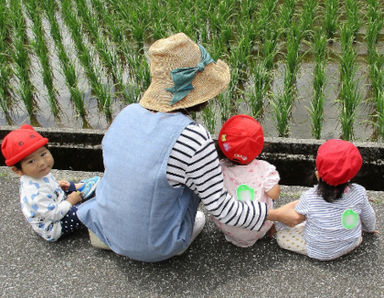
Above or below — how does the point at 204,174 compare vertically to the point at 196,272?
above

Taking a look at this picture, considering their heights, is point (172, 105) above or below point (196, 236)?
above

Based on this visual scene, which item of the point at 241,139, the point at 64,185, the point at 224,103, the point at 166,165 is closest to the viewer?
the point at 166,165

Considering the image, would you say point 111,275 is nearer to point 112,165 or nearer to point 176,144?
point 112,165

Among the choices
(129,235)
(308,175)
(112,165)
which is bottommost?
(308,175)

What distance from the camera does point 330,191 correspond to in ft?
6.43

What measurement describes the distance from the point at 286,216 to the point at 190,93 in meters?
0.75

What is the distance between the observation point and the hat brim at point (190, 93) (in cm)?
185

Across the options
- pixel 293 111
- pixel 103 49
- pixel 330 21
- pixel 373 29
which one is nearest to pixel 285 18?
pixel 330 21

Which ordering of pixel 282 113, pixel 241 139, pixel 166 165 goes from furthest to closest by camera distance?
pixel 282 113 → pixel 241 139 → pixel 166 165

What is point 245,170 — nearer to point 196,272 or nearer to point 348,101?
point 196,272

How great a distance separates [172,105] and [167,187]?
0.34 meters

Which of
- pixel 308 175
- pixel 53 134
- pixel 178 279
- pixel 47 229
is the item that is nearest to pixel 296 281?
pixel 178 279

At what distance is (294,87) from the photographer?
367 cm

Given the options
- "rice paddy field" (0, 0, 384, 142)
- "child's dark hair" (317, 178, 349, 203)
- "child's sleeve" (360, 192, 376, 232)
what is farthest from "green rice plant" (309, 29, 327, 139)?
"child's dark hair" (317, 178, 349, 203)
